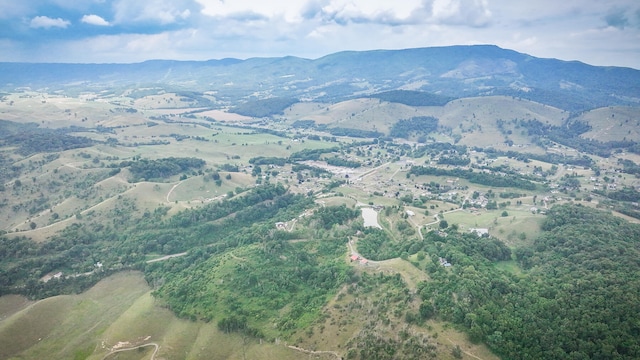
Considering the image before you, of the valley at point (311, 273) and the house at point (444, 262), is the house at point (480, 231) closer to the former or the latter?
the valley at point (311, 273)

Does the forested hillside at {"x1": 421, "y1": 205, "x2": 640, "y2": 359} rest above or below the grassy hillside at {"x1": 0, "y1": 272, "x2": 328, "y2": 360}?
above

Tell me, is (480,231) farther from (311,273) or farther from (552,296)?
(311,273)

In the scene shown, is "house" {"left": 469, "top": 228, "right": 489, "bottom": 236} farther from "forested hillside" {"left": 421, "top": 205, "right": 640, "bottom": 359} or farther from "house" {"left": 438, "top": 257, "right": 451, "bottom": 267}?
"house" {"left": 438, "top": 257, "right": 451, "bottom": 267}

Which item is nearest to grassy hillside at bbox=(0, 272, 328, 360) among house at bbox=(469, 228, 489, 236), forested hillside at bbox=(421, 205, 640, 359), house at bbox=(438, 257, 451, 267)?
forested hillside at bbox=(421, 205, 640, 359)

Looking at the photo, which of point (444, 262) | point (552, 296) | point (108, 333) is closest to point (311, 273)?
point (444, 262)

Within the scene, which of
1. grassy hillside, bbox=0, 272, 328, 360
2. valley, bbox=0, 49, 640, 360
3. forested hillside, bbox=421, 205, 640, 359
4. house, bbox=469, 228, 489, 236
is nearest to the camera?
forested hillside, bbox=421, 205, 640, 359

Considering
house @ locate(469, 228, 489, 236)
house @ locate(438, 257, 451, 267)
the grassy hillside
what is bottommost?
the grassy hillside

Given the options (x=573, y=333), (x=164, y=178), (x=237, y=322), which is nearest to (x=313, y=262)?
(x=237, y=322)

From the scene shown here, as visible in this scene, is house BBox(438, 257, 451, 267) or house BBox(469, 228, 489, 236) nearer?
house BBox(438, 257, 451, 267)

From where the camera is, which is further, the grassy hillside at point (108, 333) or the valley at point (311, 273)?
the grassy hillside at point (108, 333)

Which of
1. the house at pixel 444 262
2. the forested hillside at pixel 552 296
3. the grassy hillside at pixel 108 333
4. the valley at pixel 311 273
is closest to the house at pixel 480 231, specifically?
the valley at pixel 311 273

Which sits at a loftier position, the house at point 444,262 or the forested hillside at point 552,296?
the forested hillside at point 552,296
